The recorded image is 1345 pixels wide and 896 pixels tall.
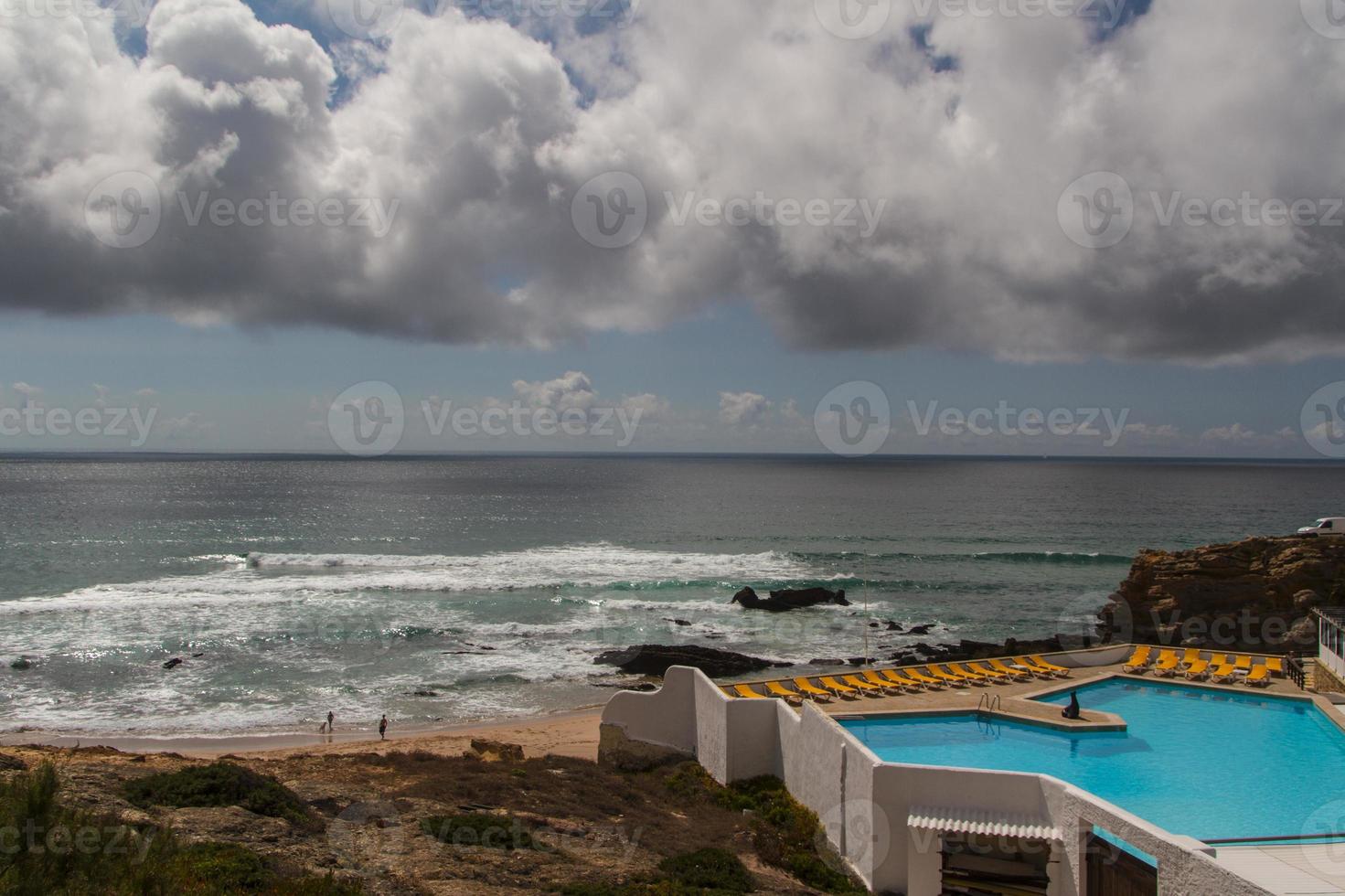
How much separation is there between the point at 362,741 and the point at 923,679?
51.1 feet

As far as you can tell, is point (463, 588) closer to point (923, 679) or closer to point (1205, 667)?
point (923, 679)

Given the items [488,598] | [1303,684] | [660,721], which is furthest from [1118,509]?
[660,721]

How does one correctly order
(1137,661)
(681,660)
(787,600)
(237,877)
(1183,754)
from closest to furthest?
(237,877) < (1183,754) < (1137,661) < (681,660) < (787,600)

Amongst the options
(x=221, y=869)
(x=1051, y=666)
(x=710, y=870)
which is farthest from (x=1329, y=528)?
(x=221, y=869)

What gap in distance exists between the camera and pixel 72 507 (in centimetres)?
8988

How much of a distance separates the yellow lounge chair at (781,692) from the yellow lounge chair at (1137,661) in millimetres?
8019

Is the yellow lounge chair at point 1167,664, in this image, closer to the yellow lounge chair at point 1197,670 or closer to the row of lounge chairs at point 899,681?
the yellow lounge chair at point 1197,670

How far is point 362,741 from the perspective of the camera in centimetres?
2309

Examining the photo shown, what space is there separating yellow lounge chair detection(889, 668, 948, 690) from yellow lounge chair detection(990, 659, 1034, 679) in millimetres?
1692

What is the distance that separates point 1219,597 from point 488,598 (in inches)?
1323

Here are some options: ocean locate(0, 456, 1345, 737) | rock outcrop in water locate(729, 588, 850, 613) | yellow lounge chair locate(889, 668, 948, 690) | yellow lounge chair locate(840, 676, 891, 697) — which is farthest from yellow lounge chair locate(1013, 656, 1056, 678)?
rock outcrop in water locate(729, 588, 850, 613)

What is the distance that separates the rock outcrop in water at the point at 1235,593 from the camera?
28.9 meters

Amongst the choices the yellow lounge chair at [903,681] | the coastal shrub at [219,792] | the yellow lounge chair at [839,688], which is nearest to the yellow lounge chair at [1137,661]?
the yellow lounge chair at [903,681]

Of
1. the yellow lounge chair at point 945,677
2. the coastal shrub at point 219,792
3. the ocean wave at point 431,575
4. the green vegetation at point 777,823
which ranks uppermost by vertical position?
the yellow lounge chair at point 945,677
